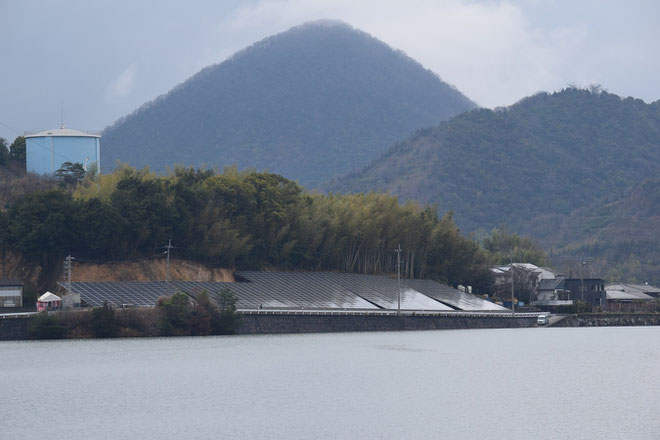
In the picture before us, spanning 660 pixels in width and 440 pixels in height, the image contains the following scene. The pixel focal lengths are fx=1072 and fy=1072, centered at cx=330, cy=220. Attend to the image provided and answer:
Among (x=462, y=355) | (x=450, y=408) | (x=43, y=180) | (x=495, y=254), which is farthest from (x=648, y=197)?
(x=450, y=408)

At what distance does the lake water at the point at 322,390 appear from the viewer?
3166 centimetres

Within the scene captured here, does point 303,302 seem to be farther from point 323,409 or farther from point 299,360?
point 323,409

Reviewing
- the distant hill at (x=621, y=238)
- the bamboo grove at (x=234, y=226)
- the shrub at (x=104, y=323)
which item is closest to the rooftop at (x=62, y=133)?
the bamboo grove at (x=234, y=226)

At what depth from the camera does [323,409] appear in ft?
116

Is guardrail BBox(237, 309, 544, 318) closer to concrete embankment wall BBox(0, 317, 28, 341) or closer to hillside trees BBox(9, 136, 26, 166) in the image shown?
concrete embankment wall BBox(0, 317, 28, 341)

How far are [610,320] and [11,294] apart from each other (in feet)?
170

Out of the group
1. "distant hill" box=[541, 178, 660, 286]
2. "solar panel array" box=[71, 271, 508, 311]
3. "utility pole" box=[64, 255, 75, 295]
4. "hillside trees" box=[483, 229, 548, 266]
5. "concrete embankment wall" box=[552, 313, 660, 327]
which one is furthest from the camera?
"distant hill" box=[541, 178, 660, 286]

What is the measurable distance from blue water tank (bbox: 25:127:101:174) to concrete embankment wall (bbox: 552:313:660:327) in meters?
44.7

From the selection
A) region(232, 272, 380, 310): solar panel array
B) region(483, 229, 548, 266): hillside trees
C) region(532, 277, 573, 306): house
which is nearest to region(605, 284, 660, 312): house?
region(532, 277, 573, 306): house

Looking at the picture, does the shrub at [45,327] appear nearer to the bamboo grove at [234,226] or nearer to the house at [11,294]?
the house at [11,294]

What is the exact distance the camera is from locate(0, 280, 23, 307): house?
6762 centimetres

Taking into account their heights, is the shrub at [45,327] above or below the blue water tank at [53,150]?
below

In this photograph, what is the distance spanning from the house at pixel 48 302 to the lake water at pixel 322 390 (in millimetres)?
5447

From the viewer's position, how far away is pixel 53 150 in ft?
328
